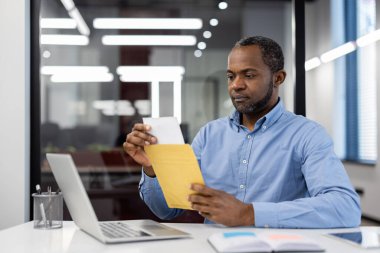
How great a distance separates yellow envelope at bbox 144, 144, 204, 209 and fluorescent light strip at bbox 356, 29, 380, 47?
14.8ft

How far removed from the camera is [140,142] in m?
1.54

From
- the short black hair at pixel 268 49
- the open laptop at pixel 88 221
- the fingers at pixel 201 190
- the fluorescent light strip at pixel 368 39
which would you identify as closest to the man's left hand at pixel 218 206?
the fingers at pixel 201 190

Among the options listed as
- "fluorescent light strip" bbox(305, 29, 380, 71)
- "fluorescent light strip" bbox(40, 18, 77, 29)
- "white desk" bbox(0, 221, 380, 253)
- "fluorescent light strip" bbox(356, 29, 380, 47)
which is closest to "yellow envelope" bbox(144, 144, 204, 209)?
"white desk" bbox(0, 221, 380, 253)

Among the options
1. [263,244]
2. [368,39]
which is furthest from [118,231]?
[368,39]

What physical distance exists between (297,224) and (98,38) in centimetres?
230

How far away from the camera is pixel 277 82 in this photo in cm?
209

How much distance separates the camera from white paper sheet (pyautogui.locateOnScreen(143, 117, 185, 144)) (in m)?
1.46

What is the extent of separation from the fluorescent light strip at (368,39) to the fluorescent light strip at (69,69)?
11.0 ft

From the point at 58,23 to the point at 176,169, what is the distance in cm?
205

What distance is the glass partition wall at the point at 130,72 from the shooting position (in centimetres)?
326

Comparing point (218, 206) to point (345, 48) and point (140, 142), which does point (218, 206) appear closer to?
point (140, 142)

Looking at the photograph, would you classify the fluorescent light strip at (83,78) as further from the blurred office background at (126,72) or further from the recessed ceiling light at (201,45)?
the recessed ceiling light at (201,45)

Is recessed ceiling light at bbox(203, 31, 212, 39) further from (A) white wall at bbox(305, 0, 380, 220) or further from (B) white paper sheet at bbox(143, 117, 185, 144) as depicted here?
(A) white wall at bbox(305, 0, 380, 220)

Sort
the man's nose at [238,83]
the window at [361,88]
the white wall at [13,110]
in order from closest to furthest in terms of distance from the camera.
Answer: the man's nose at [238,83], the white wall at [13,110], the window at [361,88]
